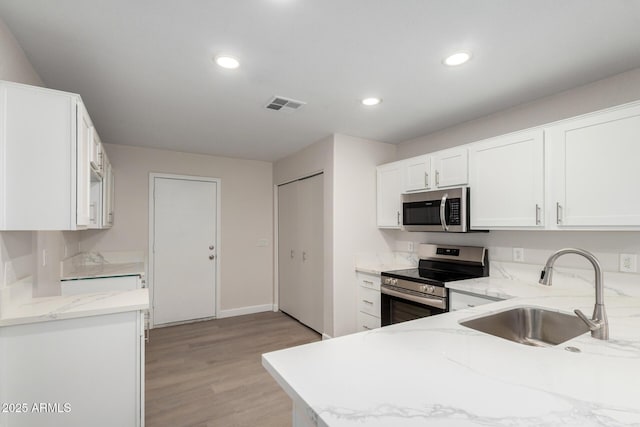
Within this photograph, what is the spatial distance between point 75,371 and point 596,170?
10.8 ft

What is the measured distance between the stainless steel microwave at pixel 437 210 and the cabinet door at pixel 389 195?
14 centimetres

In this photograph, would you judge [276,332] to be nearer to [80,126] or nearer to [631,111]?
[80,126]

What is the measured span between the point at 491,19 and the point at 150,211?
13.7 ft

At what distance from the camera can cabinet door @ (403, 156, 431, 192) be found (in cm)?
310

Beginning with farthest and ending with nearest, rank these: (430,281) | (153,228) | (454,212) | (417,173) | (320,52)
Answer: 1. (153,228)
2. (417,173)
3. (454,212)
4. (430,281)
5. (320,52)

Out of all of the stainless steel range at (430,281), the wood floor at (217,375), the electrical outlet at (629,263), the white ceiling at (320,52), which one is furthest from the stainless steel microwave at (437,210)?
the wood floor at (217,375)

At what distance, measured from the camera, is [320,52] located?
1874mm

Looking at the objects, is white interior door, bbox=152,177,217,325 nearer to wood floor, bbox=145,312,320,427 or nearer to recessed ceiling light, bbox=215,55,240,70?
wood floor, bbox=145,312,320,427

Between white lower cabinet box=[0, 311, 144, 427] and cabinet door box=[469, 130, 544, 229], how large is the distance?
2.67m

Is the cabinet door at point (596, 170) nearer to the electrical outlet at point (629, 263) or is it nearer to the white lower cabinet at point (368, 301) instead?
the electrical outlet at point (629, 263)

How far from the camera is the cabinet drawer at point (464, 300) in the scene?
2.27 m

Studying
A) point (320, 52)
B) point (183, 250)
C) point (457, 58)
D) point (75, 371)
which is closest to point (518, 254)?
point (457, 58)

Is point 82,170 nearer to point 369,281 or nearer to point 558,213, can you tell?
point 369,281

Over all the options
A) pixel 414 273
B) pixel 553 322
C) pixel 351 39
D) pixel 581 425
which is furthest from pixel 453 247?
pixel 581 425
